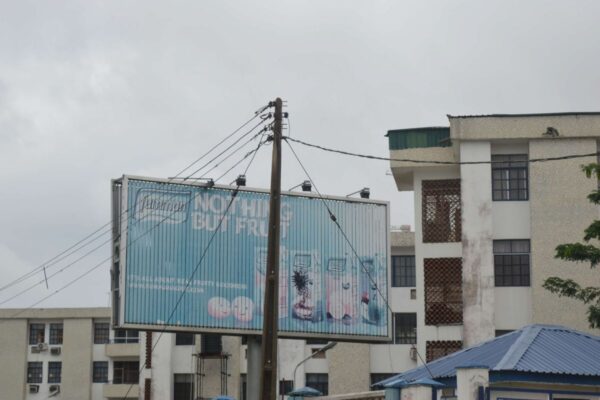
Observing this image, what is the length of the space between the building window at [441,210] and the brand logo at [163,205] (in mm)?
11763

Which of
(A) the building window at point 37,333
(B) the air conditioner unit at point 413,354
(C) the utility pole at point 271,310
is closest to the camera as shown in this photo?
(C) the utility pole at point 271,310

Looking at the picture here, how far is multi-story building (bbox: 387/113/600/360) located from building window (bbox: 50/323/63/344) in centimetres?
2620

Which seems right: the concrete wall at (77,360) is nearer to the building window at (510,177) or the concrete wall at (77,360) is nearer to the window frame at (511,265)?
the window frame at (511,265)

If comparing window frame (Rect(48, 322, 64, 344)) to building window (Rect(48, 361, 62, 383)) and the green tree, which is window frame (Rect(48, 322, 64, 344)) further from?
the green tree

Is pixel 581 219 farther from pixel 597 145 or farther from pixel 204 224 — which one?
pixel 204 224

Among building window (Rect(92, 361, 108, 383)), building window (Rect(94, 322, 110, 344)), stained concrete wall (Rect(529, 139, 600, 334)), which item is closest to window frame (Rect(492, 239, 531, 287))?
stained concrete wall (Rect(529, 139, 600, 334))

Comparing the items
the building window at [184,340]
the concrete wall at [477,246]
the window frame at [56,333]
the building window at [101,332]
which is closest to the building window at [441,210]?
the concrete wall at [477,246]

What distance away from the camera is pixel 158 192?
31375 mm

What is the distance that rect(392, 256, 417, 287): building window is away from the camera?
46.0m

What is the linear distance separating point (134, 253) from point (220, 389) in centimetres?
1560

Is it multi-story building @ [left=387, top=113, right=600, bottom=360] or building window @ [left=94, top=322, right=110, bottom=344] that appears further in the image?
building window @ [left=94, top=322, right=110, bottom=344]

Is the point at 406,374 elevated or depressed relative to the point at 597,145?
depressed

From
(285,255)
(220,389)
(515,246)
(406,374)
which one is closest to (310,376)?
(220,389)

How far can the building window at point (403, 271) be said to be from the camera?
4603cm
